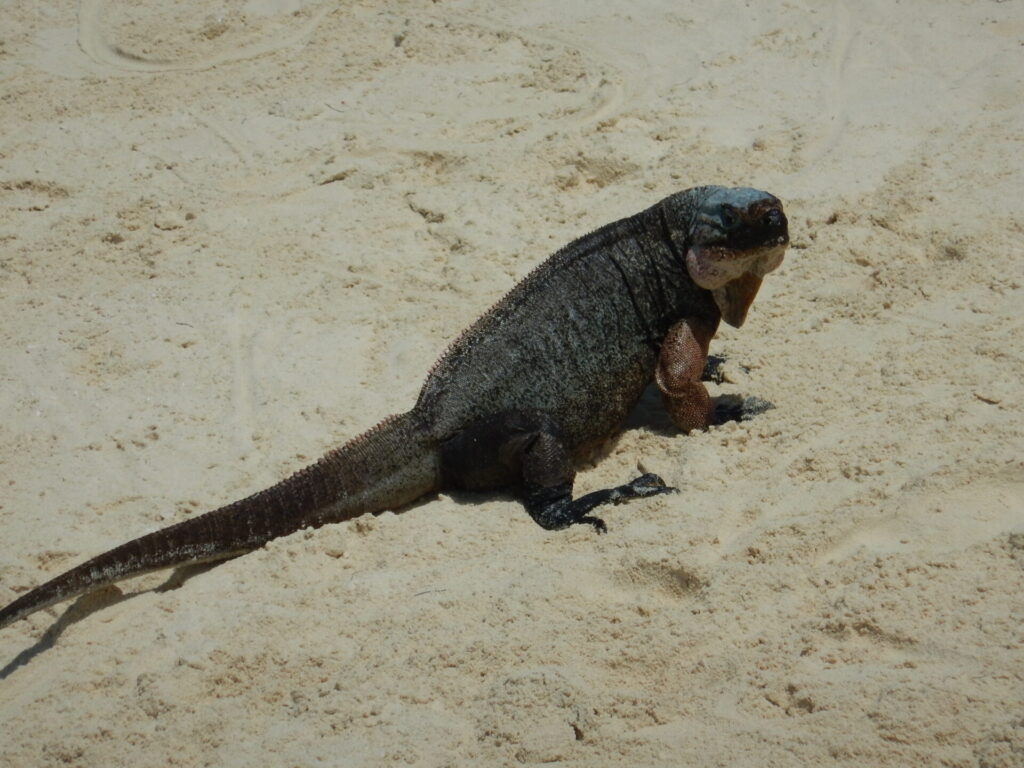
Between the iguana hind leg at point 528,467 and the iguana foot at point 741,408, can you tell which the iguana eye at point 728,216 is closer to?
the iguana foot at point 741,408

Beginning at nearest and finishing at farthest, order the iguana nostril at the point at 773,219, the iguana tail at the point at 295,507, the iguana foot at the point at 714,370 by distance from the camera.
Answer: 1. the iguana tail at the point at 295,507
2. the iguana nostril at the point at 773,219
3. the iguana foot at the point at 714,370

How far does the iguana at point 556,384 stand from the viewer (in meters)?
4.37

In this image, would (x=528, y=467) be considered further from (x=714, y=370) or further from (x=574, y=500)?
(x=714, y=370)

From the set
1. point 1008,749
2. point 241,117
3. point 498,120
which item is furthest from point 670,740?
point 241,117

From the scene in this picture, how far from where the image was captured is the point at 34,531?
15.1 ft

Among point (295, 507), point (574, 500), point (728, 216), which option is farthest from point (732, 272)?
point (295, 507)

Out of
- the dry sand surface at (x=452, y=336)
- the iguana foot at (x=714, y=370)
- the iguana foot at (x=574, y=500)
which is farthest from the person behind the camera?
the iguana foot at (x=714, y=370)

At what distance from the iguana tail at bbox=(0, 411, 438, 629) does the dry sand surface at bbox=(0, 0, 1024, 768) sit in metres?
0.11

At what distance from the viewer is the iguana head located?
4.68m

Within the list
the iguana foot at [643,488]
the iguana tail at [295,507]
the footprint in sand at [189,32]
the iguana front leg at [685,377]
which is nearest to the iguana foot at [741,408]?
the iguana front leg at [685,377]

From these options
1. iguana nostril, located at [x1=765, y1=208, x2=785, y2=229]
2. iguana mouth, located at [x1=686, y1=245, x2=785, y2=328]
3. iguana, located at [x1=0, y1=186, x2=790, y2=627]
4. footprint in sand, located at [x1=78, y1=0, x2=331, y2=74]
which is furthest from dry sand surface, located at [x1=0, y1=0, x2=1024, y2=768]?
iguana nostril, located at [x1=765, y1=208, x2=785, y2=229]

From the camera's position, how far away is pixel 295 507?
439 centimetres

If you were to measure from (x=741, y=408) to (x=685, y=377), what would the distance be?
29 cm

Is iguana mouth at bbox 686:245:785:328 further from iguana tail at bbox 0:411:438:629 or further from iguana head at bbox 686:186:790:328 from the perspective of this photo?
iguana tail at bbox 0:411:438:629
